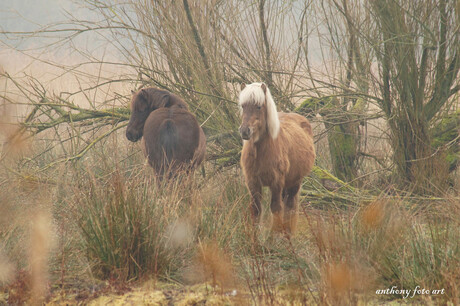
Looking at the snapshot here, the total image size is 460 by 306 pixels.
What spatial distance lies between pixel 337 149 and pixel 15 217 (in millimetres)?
4586

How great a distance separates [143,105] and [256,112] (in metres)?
1.90

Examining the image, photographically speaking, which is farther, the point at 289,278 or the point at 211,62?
the point at 211,62

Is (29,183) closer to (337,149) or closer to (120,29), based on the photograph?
(120,29)

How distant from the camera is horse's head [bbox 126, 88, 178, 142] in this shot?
19.7 feet

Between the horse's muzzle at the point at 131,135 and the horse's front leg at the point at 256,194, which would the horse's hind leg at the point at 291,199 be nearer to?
the horse's front leg at the point at 256,194

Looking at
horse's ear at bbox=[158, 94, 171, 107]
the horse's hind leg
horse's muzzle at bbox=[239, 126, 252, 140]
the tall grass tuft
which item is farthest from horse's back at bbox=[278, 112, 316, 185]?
the tall grass tuft

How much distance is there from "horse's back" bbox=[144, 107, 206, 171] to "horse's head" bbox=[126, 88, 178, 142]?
218 mm

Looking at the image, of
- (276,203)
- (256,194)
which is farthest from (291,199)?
(256,194)

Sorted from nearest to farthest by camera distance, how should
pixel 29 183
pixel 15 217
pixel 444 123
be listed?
pixel 15 217
pixel 29 183
pixel 444 123

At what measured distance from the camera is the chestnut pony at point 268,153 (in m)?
4.60

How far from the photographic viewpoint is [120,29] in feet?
23.2

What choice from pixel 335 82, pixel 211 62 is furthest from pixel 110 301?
pixel 335 82

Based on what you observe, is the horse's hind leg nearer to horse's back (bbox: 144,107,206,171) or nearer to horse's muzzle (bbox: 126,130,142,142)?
horse's back (bbox: 144,107,206,171)

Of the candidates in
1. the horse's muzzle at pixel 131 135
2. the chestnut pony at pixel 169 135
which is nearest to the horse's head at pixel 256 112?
the chestnut pony at pixel 169 135
